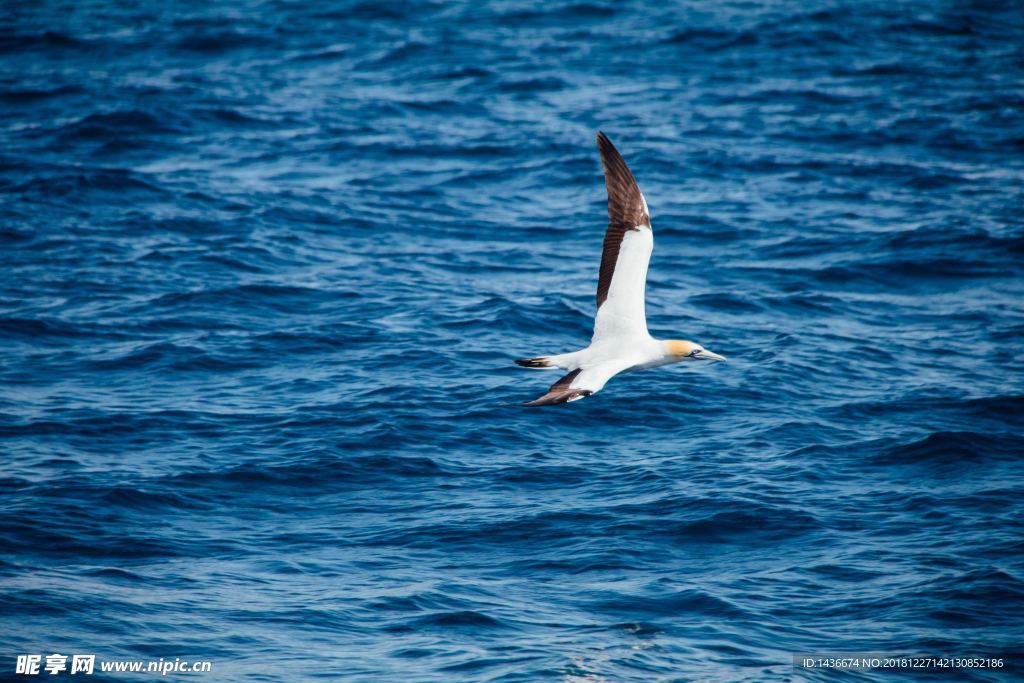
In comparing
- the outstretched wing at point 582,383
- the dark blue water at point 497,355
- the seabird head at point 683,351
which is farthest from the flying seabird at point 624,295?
the dark blue water at point 497,355

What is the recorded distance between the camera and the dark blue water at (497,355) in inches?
478

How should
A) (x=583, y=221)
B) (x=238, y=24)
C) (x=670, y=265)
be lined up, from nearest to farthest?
1. (x=670, y=265)
2. (x=583, y=221)
3. (x=238, y=24)

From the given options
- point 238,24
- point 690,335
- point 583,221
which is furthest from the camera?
point 238,24

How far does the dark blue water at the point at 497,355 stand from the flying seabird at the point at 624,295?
1.99 meters

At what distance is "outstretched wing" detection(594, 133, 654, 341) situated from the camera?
1310 cm

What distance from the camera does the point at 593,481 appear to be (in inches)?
573

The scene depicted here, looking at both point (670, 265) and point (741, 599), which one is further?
point (670, 265)

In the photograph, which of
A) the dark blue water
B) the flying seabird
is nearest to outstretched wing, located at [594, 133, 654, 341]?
the flying seabird

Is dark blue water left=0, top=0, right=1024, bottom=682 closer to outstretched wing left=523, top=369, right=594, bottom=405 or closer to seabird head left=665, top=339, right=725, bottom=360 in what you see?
seabird head left=665, top=339, right=725, bottom=360

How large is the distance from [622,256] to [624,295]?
415 mm

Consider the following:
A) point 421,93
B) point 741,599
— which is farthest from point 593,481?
point 421,93

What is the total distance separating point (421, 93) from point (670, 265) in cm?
1141

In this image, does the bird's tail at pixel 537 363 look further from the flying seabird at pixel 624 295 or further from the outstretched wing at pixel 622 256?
the outstretched wing at pixel 622 256

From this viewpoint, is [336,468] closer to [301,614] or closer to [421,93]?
[301,614]
